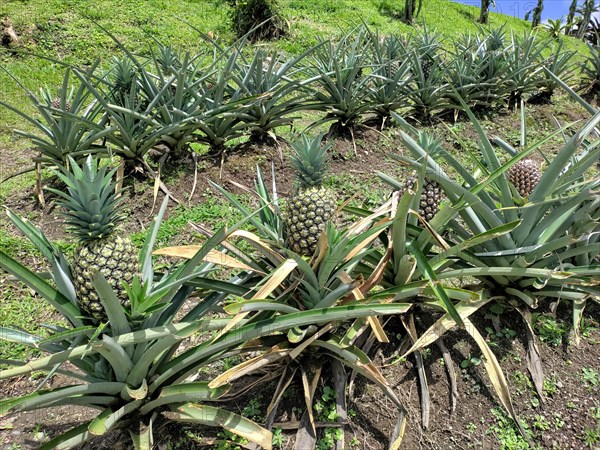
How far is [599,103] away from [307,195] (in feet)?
20.7

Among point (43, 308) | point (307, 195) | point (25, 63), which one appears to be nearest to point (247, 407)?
point (307, 195)

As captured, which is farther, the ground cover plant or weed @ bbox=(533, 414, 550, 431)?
weed @ bbox=(533, 414, 550, 431)

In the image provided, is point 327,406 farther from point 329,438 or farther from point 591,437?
point 591,437

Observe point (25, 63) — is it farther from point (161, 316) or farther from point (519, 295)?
point (519, 295)

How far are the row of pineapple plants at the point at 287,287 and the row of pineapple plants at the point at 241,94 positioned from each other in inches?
43.4

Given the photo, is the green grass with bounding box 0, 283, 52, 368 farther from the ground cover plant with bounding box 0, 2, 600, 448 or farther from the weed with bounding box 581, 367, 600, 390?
the weed with bounding box 581, 367, 600, 390

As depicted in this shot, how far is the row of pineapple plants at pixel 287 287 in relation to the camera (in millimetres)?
1680

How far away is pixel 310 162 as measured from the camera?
81.8 inches

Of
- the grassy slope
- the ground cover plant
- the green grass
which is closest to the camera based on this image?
the ground cover plant

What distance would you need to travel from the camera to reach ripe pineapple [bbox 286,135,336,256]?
205 cm

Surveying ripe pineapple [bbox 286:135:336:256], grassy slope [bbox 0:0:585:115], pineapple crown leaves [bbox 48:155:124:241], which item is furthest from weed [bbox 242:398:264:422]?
grassy slope [bbox 0:0:585:115]

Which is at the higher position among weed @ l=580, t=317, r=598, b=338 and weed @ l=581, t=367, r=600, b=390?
weed @ l=580, t=317, r=598, b=338

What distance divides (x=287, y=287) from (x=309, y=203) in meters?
0.42

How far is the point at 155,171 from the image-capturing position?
13.6ft
